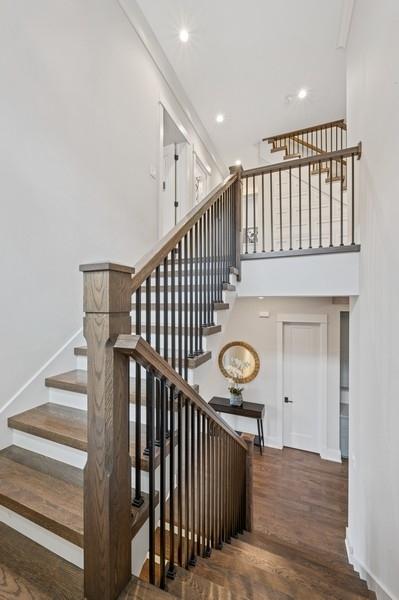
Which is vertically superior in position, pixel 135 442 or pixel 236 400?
pixel 135 442

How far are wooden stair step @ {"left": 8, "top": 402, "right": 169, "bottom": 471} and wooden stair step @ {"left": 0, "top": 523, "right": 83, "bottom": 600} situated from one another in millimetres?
402

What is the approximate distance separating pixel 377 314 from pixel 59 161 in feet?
8.22

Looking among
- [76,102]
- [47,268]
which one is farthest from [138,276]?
[76,102]

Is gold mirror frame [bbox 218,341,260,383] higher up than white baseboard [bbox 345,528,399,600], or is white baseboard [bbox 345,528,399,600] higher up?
gold mirror frame [bbox 218,341,260,383]

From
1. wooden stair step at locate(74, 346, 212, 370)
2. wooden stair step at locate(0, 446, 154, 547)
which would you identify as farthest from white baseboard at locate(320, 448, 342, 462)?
wooden stair step at locate(0, 446, 154, 547)

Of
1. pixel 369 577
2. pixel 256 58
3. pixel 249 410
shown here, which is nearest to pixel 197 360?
pixel 369 577

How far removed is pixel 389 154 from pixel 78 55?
2.47 meters

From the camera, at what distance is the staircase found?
896 millimetres

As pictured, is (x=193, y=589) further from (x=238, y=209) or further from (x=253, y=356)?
(x=253, y=356)

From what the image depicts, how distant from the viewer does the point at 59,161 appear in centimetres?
212

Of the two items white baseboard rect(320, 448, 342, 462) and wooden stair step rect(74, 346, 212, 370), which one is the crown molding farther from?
white baseboard rect(320, 448, 342, 462)

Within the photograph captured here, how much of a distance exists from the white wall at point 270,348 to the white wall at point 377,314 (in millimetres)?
1899

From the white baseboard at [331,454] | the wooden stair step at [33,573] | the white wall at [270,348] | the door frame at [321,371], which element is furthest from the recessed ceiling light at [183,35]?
the white baseboard at [331,454]

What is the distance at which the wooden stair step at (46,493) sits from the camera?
1.07m
